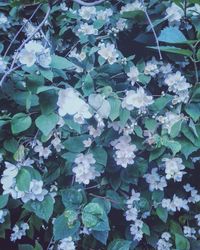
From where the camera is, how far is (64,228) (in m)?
1.06

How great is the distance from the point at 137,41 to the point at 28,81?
1.57 feet

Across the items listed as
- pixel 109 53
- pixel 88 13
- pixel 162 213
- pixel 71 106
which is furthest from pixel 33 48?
pixel 162 213

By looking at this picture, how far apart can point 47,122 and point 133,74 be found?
1.19ft

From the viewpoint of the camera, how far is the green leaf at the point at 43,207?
43.1 inches

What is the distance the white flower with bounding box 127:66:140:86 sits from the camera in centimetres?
123

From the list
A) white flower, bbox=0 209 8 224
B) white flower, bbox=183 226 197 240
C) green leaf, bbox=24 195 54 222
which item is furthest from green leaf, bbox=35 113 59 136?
white flower, bbox=183 226 197 240

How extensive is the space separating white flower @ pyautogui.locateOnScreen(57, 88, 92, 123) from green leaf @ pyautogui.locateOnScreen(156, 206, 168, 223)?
0.46 meters

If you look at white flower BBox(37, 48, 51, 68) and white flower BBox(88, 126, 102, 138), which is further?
white flower BBox(88, 126, 102, 138)

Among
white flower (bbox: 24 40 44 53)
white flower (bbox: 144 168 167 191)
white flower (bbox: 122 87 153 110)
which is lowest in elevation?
white flower (bbox: 144 168 167 191)

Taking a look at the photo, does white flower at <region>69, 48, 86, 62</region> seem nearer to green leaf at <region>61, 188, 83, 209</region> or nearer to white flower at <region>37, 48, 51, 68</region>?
white flower at <region>37, 48, 51, 68</region>

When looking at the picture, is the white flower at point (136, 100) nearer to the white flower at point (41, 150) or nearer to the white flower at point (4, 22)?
the white flower at point (41, 150)

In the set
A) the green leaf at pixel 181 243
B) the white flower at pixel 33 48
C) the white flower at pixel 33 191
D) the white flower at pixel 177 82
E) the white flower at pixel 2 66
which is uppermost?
the white flower at pixel 33 48

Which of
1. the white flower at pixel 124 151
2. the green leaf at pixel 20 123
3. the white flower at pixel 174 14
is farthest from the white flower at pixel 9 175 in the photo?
the white flower at pixel 174 14

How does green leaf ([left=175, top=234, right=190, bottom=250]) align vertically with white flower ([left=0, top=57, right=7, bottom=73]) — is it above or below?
below
